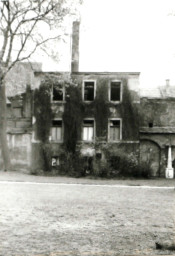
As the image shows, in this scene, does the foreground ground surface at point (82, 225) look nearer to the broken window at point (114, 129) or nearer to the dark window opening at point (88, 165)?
the dark window opening at point (88, 165)

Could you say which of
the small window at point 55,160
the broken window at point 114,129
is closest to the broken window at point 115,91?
the broken window at point 114,129

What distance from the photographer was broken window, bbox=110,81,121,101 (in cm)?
3472

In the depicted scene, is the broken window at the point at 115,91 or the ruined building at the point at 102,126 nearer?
the ruined building at the point at 102,126

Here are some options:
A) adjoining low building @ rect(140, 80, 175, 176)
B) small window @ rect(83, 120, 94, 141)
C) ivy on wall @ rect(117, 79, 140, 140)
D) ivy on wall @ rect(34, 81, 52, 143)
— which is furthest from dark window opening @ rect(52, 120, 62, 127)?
adjoining low building @ rect(140, 80, 175, 176)

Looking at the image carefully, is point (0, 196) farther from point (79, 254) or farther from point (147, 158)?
point (147, 158)

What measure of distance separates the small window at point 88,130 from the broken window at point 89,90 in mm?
1914

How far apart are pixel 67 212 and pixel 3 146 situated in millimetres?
19234

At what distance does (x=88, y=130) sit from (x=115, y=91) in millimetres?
3951

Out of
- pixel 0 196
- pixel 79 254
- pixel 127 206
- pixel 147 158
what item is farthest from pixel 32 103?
pixel 79 254

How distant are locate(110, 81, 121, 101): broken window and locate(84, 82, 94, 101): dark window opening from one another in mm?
1582

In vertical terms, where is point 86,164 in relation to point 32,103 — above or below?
below

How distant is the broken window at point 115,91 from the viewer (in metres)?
34.7

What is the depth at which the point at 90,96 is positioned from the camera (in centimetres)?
3484

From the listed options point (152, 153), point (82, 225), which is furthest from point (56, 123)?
point (82, 225)
